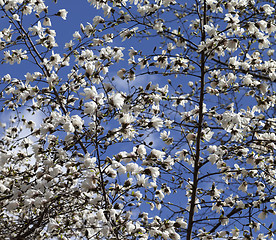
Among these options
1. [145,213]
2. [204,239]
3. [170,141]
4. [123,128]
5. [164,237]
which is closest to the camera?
[123,128]

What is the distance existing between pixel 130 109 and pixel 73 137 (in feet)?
2.10

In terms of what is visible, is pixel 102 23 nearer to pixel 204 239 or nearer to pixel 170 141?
pixel 170 141

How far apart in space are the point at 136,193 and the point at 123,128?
0.85 metres

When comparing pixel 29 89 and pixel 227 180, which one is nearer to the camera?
pixel 29 89

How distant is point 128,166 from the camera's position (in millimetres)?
2703

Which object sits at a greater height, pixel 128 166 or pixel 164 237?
pixel 128 166

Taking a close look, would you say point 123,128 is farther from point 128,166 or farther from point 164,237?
point 164,237

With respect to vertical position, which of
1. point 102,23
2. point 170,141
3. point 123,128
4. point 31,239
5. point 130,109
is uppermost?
point 102,23

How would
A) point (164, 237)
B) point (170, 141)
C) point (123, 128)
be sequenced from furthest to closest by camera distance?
point (170, 141) < point (164, 237) < point (123, 128)

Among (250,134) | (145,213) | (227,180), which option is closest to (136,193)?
(145,213)

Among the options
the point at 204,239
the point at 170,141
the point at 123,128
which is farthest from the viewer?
the point at 170,141

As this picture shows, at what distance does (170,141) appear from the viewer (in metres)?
3.70

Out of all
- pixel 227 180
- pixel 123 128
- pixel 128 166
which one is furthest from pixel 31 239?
pixel 227 180

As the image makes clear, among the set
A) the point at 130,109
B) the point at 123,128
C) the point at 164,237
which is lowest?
the point at 164,237
